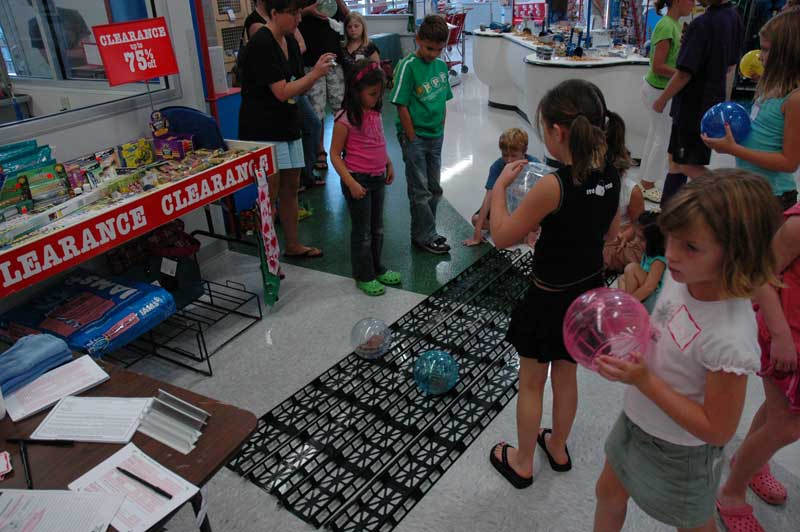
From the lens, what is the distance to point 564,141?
158 cm

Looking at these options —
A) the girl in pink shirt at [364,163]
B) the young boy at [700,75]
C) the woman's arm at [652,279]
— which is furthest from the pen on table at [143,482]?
the young boy at [700,75]

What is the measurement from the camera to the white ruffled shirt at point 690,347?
107cm

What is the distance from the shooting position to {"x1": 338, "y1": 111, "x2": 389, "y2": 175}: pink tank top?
302 cm

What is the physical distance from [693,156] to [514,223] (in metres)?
2.49

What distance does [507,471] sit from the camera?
81.0 inches

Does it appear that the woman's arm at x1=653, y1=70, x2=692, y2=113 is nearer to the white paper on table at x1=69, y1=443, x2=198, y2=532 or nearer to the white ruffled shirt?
the white ruffled shirt

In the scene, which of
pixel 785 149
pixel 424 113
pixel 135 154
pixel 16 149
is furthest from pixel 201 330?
pixel 785 149

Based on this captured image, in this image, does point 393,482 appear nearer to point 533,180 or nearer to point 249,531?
point 249,531

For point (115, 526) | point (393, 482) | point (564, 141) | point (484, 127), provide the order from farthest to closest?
point (484, 127), point (393, 482), point (564, 141), point (115, 526)

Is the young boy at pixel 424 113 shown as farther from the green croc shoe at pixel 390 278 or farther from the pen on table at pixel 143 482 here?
the pen on table at pixel 143 482

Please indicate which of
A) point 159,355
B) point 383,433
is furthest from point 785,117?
point 159,355

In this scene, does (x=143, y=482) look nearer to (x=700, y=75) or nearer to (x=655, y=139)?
(x=700, y=75)

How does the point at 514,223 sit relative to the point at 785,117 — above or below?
below

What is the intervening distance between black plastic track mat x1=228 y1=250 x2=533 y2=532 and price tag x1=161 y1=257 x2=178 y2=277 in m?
0.96
